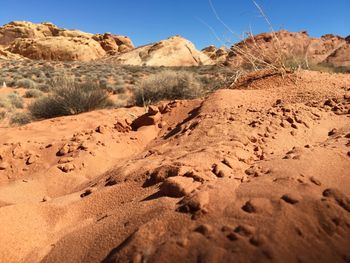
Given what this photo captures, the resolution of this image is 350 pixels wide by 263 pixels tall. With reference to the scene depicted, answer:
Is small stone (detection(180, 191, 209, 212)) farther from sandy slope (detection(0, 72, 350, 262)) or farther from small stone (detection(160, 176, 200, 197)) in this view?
small stone (detection(160, 176, 200, 197))

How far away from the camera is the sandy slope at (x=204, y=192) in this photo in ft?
4.86

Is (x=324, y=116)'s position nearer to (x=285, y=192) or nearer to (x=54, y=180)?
(x=285, y=192)

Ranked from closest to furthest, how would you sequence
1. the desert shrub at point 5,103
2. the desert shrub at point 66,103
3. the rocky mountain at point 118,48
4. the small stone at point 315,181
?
the small stone at point 315,181
the desert shrub at point 66,103
the desert shrub at point 5,103
the rocky mountain at point 118,48

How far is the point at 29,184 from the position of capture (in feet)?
11.7

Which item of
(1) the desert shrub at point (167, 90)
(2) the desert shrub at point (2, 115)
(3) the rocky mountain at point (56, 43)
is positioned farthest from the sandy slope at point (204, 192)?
(3) the rocky mountain at point (56, 43)

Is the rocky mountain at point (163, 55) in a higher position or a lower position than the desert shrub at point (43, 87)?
higher

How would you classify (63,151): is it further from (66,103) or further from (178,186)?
(66,103)

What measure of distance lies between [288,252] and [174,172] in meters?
1.10

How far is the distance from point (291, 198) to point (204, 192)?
0.41 meters

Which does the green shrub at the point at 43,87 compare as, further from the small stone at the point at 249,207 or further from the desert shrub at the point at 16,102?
the small stone at the point at 249,207

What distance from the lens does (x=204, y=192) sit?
183cm

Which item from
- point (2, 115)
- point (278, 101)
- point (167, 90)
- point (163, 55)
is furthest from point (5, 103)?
point (163, 55)

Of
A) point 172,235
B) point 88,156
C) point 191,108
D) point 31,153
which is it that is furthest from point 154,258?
point 191,108

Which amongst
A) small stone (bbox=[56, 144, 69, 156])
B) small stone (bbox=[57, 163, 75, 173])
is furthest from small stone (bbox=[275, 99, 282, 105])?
small stone (bbox=[56, 144, 69, 156])
